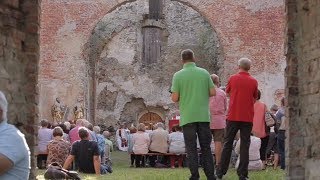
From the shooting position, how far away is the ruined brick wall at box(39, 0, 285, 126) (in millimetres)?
20031

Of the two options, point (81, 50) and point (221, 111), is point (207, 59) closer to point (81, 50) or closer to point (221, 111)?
point (81, 50)

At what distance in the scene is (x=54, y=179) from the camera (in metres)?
9.05

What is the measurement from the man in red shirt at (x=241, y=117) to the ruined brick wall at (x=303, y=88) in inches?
25.1

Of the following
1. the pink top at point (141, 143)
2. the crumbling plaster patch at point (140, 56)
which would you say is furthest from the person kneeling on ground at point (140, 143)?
the crumbling plaster patch at point (140, 56)

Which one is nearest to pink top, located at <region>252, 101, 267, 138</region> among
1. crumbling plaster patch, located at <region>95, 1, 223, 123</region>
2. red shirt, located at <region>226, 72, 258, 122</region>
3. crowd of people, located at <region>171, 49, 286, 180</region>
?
crowd of people, located at <region>171, 49, 286, 180</region>

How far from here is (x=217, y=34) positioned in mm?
20250

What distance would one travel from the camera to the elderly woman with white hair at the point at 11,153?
410 centimetres

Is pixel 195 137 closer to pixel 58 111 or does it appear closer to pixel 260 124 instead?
pixel 260 124

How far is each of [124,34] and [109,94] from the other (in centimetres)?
318

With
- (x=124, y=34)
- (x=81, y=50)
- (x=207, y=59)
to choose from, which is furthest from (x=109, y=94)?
(x=81, y=50)

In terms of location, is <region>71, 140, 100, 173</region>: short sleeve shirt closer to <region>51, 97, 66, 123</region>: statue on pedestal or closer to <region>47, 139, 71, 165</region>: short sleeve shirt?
<region>47, 139, 71, 165</region>: short sleeve shirt

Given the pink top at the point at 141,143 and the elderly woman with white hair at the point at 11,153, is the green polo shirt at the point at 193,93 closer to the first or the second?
the elderly woman with white hair at the point at 11,153

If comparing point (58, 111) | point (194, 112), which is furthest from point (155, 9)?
point (194, 112)

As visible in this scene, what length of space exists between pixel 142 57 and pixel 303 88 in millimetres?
23479
